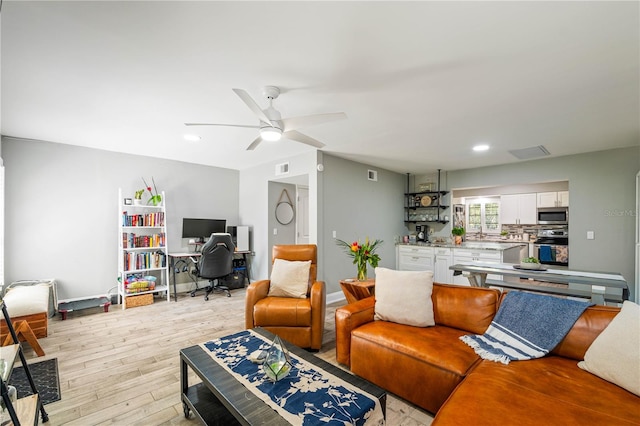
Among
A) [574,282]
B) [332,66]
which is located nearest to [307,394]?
[332,66]

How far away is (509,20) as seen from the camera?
158cm

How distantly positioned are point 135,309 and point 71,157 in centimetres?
247

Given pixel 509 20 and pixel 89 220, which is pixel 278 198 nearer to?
pixel 89 220

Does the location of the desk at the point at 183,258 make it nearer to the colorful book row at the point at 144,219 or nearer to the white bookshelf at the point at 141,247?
the white bookshelf at the point at 141,247

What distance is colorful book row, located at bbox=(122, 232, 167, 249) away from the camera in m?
4.44

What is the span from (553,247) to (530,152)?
2.93 m

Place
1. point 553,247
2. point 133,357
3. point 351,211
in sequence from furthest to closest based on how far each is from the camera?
point 553,247
point 351,211
point 133,357

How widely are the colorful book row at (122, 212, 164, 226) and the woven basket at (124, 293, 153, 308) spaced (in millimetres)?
1150

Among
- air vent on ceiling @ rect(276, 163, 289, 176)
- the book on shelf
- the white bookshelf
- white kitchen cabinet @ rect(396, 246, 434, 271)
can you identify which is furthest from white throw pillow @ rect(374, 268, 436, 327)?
the book on shelf

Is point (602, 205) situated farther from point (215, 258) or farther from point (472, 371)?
point (215, 258)

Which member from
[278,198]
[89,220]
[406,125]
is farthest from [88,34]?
[278,198]

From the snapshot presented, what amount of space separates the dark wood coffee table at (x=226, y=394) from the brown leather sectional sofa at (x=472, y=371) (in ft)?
1.64

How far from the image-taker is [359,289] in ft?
9.70

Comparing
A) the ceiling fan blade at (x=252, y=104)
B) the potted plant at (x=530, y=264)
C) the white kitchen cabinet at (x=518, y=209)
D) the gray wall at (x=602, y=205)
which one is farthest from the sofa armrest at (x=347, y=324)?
the white kitchen cabinet at (x=518, y=209)
